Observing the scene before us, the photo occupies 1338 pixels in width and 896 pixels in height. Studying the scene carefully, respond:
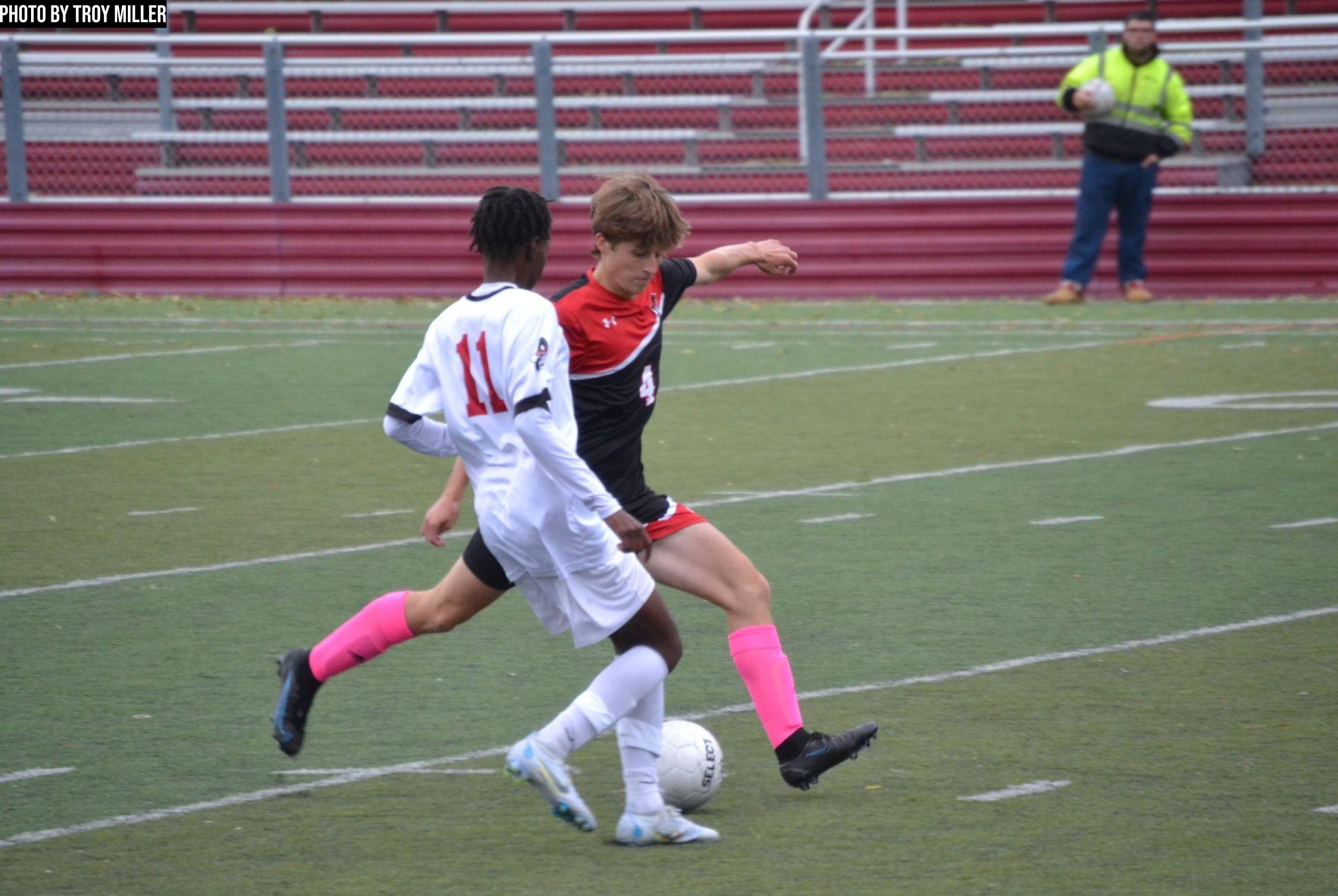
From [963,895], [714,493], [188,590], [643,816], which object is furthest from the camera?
[714,493]

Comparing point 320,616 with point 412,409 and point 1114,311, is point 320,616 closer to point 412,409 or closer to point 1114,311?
point 412,409

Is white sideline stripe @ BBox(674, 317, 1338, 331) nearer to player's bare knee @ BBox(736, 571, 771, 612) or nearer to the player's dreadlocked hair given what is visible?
player's bare knee @ BBox(736, 571, 771, 612)

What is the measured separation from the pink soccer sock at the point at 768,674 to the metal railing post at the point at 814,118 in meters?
14.5

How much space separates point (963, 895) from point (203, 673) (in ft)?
9.69

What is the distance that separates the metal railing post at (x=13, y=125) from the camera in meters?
20.2

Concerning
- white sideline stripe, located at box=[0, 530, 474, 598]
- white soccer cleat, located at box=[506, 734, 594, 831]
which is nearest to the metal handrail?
white sideline stripe, located at box=[0, 530, 474, 598]

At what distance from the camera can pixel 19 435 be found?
1161cm

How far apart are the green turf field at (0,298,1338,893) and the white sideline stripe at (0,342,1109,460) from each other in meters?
0.06

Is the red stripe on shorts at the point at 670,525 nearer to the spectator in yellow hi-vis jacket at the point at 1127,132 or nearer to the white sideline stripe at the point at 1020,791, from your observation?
the white sideline stripe at the point at 1020,791

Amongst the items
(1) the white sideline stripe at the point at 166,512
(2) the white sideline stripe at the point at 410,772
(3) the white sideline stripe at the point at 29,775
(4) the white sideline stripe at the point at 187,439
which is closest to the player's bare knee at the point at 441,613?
(2) the white sideline stripe at the point at 410,772

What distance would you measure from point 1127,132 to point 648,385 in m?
13.1

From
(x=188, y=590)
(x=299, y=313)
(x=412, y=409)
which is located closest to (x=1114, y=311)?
(x=299, y=313)

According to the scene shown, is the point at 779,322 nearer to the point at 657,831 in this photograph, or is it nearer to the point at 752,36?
the point at 752,36

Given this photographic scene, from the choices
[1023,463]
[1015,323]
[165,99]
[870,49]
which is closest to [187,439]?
[1023,463]
